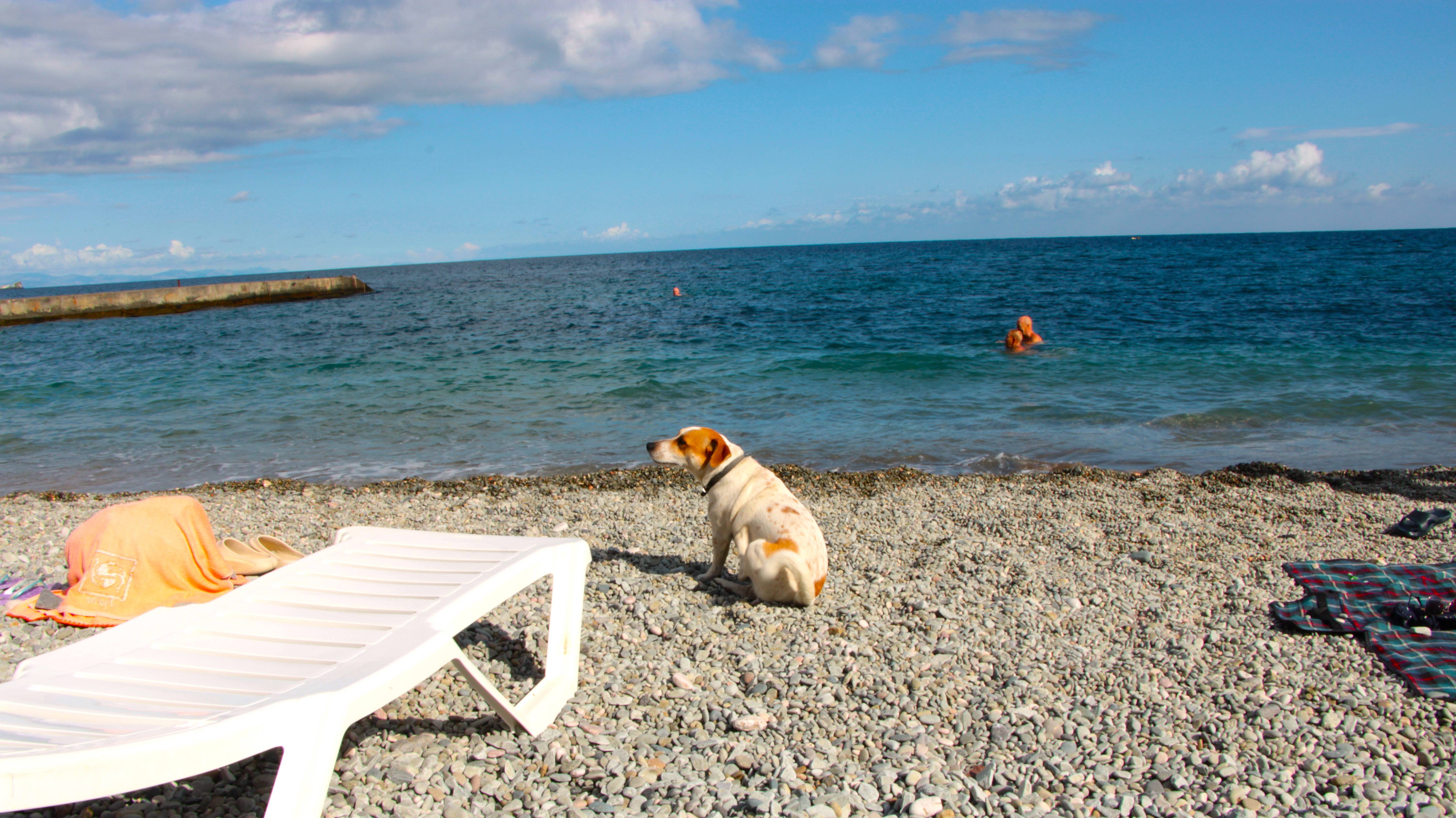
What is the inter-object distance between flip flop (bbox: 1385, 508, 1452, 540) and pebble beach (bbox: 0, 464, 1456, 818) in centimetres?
8

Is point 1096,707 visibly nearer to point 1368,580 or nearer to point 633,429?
point 1368,580

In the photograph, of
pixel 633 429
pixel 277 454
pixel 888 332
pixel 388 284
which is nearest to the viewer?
pixel 277 454

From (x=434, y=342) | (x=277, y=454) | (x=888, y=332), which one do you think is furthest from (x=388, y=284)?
(x=277, y=454)

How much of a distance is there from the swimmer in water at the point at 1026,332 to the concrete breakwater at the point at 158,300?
42.3m

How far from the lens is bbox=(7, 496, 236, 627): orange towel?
14.3 ft

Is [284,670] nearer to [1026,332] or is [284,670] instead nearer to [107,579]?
[107,579]

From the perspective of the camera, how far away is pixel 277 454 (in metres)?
10.2

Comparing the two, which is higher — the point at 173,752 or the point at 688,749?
the point at 173,752

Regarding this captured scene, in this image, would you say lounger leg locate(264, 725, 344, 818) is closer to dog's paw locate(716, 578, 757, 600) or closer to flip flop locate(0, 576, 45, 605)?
dog's paw locate(716, 578, 757, 600)

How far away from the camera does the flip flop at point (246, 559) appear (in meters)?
4.85

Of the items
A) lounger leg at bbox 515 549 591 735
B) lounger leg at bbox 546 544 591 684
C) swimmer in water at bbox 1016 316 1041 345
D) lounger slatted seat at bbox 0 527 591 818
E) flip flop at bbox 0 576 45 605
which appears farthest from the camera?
swimmer in water at bbox 1016 316 1041 345

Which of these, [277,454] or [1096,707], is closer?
[1096,707]

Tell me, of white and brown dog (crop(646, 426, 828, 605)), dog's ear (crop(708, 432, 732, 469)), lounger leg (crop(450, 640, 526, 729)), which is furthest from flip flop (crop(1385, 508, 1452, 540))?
lounger leg (crop(450, 640, 526, 729))

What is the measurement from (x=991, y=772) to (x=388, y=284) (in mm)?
79772
